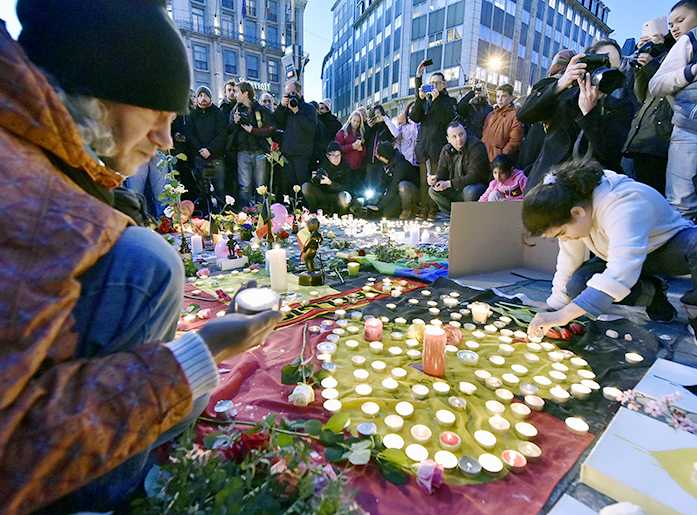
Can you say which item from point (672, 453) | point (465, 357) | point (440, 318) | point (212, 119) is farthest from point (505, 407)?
point (212, 119)

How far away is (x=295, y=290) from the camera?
236 cm

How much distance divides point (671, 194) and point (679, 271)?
916 millimetres

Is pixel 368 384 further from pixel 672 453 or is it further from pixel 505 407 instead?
pixel 672 453

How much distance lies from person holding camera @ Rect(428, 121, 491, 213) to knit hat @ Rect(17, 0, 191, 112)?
4.18 meters

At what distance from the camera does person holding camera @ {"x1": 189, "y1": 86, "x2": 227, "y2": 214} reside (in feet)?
17.7

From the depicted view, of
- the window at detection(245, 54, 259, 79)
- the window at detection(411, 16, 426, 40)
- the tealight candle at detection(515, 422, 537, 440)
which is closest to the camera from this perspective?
the tealight candle at detection(515, 422, 537, 440)

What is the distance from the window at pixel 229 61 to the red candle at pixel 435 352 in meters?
26.3

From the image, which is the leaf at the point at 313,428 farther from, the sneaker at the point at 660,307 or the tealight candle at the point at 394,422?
the sneaker at the point at 660,307

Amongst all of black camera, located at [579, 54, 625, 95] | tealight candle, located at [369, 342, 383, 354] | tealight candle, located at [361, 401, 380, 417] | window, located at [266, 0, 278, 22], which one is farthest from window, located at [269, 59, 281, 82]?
tealight candle, located at [361, 401, 380, 417]

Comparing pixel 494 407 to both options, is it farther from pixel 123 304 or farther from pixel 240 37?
pixel 240 37

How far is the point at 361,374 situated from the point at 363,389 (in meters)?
0.11

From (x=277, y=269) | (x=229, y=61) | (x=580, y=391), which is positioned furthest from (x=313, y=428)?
(x=229, y=61)

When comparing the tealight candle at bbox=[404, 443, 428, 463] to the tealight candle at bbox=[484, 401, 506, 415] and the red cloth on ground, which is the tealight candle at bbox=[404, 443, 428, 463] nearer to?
the red cloth on ground

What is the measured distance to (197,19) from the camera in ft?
73.9
